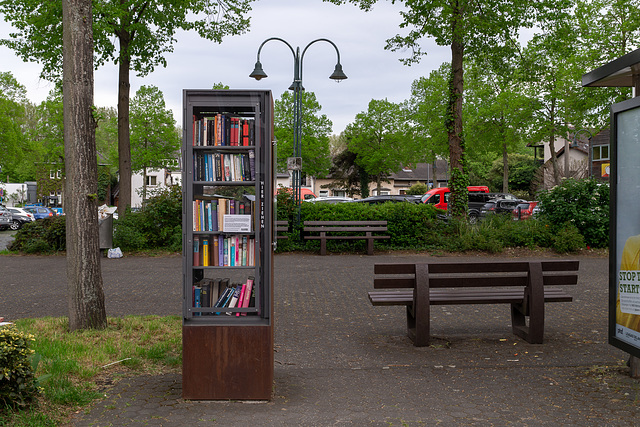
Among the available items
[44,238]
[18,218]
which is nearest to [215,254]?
[44,238]

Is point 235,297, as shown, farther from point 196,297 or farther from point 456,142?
point 456,142

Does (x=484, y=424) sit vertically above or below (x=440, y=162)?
below

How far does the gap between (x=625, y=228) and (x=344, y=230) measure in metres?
11.6

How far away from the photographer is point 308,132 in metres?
56.1

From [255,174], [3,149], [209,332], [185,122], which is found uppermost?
[3,149]

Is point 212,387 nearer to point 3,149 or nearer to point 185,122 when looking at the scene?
point 185,122

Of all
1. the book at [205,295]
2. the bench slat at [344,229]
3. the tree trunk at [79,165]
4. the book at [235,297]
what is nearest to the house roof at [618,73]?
the book at [235,297]

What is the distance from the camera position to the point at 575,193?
17.1 m

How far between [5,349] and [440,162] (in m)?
92.9

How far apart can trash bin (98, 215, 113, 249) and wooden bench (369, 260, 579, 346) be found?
34.8 ft

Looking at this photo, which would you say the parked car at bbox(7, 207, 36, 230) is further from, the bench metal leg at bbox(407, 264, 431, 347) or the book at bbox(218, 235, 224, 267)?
the book at bbox(218, 235, 224, 267)

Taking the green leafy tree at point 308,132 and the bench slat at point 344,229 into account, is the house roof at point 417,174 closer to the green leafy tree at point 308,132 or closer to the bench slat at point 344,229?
the green leafy tree at point 308,132

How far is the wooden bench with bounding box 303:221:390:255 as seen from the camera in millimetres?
16484

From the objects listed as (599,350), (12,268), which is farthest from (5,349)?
(12,268)
